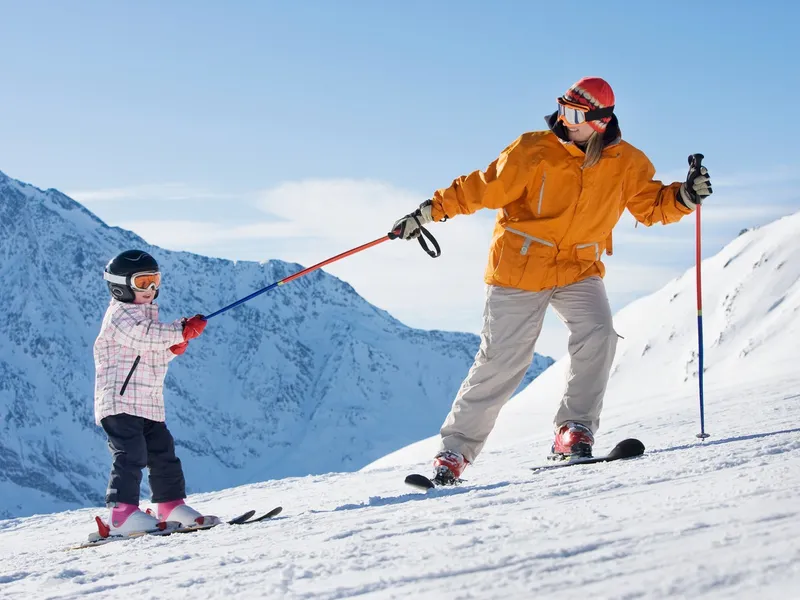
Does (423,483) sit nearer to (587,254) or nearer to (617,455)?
(617,455)

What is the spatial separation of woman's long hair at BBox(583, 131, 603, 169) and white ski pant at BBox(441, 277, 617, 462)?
0.55 meters

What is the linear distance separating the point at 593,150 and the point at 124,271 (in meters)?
2.19

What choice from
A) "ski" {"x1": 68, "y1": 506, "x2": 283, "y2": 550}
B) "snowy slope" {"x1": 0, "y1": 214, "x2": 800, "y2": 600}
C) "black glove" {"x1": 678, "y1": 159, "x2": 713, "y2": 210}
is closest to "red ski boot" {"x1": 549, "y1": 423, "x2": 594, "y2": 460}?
"snowy slope" {"x1": 0, "y1": 214, "x2": 800, "y2": 600}

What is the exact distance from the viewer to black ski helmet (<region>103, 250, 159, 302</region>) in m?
4.22

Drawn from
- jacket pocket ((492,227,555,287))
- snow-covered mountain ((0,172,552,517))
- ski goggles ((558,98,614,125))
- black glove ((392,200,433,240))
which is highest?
snow-covered mountain ((0,172,552,517))

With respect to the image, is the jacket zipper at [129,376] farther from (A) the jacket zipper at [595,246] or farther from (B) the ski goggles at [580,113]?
(B) the ski goggles at [580,113]

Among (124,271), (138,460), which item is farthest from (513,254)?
(138,460)

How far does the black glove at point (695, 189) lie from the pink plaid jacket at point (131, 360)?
238 cm

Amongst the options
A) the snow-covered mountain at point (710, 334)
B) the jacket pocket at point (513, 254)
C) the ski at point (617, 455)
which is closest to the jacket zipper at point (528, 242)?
the jacket pocket at point (513, 254)

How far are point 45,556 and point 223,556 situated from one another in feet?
3.94

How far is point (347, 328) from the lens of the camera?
197625 millimetres

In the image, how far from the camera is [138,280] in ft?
13.9

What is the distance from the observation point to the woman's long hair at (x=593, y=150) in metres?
4.22

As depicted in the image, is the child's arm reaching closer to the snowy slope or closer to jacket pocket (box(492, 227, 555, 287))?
the snowy slope
